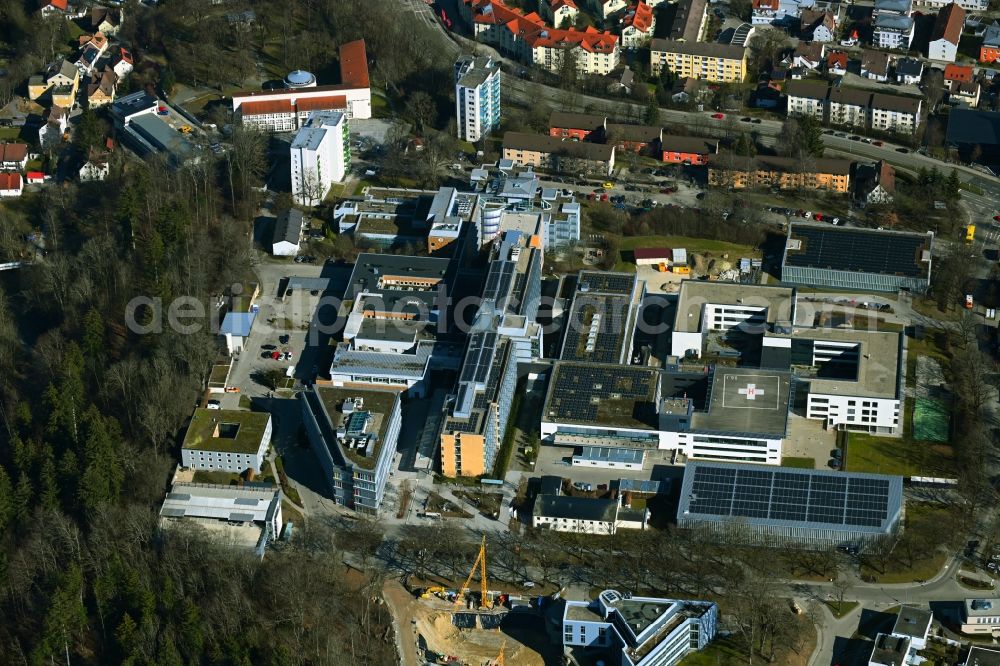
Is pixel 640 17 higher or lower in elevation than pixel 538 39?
higher

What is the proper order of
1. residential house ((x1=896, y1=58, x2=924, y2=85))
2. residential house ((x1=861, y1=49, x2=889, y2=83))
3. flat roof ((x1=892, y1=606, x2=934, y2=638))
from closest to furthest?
flat roof ((x1=892, y1=606, x2=934, y2=638)), residential house ((x1=896, y1=58, x2=924, y2=85)), residential house ((x1=861, y1=49, x2=889, y2=83))

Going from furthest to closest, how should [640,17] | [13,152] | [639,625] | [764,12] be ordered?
[764,12], [640,17], [13,152], [639,625]

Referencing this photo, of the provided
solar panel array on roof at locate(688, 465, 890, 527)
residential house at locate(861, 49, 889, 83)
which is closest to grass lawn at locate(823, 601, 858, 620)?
solar panel array on roof at locate(688, 465, 890, 527)

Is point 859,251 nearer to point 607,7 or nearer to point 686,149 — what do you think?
point 686,149

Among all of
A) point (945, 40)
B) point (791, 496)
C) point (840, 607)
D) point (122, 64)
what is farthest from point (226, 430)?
point (945, 40)

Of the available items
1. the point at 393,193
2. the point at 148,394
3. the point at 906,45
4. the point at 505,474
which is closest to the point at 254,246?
the point at 393,193

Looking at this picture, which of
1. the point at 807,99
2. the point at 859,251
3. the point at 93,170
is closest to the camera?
the point at 859,251

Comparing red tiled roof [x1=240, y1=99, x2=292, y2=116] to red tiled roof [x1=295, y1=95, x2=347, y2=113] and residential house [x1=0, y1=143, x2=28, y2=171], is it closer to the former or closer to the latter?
red tiled roof [x1=295, y1=95, x2=347, y2=113]
